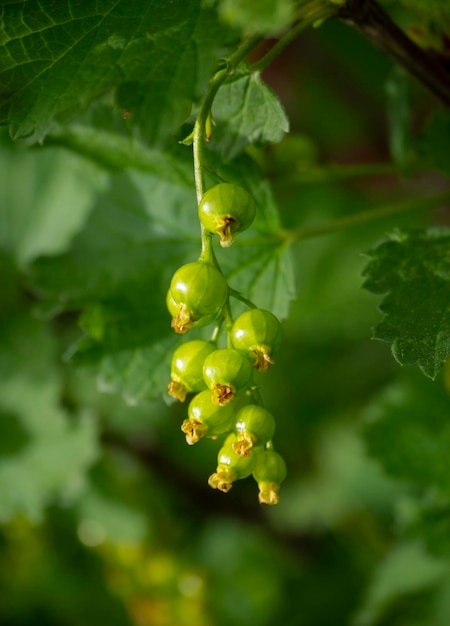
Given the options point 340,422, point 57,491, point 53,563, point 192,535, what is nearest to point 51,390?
point 57,491

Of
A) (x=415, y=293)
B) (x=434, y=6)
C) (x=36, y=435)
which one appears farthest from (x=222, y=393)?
(x=36, y=435)

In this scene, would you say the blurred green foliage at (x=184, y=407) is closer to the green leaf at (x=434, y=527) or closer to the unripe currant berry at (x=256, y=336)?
the green leaf at (x=434, y=527)

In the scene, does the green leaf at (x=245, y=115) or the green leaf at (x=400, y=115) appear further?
the green leaf at (x=400, y=115)

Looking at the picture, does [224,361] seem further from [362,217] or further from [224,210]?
[362,217]

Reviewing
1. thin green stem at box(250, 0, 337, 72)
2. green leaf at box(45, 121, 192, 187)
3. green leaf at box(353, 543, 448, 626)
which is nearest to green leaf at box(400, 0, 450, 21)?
thin green stem at box(250, 0, 337, 72)

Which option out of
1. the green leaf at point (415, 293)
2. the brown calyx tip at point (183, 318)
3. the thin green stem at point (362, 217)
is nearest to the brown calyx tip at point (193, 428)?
the brown calyx tip at point (183, 318)

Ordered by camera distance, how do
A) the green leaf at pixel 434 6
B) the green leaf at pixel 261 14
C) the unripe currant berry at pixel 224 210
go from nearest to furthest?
the green leaf at pixel 261 14 → the unripe currant berry at pixel 224 210 → the green leaf at pixel 434 6
